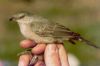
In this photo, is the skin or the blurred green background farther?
the blurred green background

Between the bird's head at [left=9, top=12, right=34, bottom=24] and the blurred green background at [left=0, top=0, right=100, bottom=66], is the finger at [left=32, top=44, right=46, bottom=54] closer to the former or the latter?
the bird's head at [left=9, top=12, right=34, bottom=24]

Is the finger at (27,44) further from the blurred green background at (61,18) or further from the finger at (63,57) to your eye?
the blurred green background at (61,18)

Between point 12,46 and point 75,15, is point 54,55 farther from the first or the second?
point 75,15

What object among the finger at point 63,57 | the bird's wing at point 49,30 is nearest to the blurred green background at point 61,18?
the bird's wing at point 49,30

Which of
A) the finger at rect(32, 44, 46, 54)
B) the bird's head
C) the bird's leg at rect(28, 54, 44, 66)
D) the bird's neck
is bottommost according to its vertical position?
the bird's leg at rect(28, 54, 44, 66)

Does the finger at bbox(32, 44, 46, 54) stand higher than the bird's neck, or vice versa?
the bird's neck

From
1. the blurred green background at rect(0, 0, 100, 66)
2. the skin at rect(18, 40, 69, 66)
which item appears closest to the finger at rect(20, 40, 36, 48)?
the skin at rect(18, 40, 69, 66)
